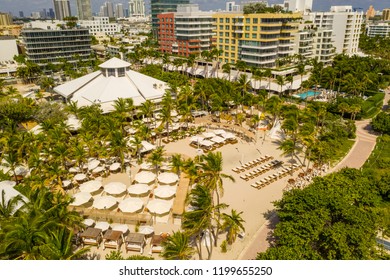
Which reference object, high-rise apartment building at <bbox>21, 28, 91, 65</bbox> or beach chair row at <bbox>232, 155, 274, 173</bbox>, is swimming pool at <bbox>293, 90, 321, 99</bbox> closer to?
beach chair row at <bbox>232, 155, 274, 173</bbox>

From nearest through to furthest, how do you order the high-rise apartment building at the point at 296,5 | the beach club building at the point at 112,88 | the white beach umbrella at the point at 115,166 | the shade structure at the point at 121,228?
1. the shade structure at the point at 121,228
2. the white beach umbrella at the point at 115,166
3. the beach club building at the point at 112,88
4. the high-rise apartment building at the point at 296,5

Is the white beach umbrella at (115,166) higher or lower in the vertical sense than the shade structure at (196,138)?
lower

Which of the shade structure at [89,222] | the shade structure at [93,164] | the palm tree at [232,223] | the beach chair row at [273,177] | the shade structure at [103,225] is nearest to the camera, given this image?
the palm tree at [232,223]

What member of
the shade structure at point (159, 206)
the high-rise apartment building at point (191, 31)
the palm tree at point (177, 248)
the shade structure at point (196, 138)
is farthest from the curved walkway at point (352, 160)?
the high-rise apartment building at point (191, 31)

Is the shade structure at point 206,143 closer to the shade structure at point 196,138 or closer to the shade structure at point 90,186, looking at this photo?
the shade structure at point 196,138

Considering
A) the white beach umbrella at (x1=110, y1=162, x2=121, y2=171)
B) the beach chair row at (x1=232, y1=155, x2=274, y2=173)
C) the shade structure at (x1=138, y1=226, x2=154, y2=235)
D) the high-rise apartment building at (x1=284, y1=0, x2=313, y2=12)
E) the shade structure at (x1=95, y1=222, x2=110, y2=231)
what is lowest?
the beach chair row at (x1=232, y1=155, x2=274, y2=173)

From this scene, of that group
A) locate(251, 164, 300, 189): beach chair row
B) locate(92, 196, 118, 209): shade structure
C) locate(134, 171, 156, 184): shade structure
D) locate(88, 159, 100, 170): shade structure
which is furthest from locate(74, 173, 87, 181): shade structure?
locate(251, 164, 300, 189): beach chair row
